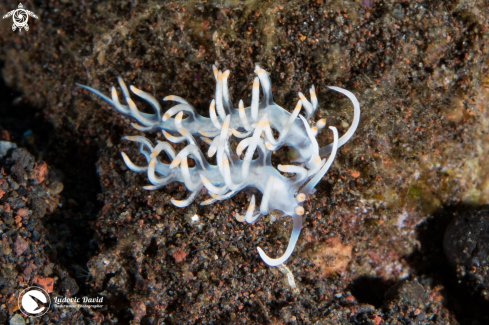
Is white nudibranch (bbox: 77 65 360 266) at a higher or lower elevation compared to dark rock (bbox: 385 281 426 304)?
higher

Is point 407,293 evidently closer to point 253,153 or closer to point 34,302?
point 253,153

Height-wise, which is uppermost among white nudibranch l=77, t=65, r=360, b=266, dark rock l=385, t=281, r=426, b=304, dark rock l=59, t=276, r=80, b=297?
white nudibranch l=77, t=65, r=360, b=266

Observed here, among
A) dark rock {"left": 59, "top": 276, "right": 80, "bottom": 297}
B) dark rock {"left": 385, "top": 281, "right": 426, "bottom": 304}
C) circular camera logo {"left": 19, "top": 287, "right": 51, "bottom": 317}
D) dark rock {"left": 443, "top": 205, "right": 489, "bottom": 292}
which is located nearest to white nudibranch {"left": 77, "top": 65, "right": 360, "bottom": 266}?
dark rock {"left": 59, "top": 276, "right": 80, "bottom": 297}

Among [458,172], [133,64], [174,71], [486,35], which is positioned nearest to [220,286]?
[174,71]

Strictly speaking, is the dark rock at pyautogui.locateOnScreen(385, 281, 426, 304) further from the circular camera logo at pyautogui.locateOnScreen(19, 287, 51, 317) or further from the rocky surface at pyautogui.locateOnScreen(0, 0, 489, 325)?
the circular camera logo at pyautogui.locateOnScreen(19, 287, 51, 317)

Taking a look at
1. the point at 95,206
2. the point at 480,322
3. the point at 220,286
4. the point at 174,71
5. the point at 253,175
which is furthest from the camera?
the point at 95,206

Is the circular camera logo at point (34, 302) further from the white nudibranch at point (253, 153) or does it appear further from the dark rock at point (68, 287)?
the white nudibranch at point (253, 153)

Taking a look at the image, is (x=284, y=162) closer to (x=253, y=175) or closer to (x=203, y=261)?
(x=253, y=175)
